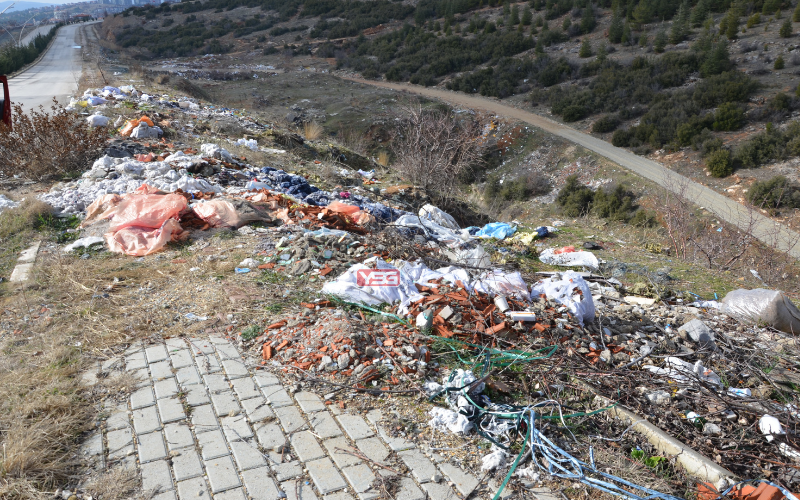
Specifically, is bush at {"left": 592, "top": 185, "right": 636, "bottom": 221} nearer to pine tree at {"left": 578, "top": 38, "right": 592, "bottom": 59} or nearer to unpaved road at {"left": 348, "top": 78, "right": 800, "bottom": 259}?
unpaved road at {"left": 348, "top": 78, "right": 800, "bottom": 259}

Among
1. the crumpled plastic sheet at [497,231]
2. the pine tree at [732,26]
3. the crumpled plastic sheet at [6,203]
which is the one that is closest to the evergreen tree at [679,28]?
the pine tree at [732,26]

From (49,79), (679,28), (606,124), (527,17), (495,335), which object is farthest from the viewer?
→ (527,17)

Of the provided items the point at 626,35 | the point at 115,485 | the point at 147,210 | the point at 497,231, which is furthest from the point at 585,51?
the point at 115,485

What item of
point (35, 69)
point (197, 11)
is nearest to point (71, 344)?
point (35, 69)

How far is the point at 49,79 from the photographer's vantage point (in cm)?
1858

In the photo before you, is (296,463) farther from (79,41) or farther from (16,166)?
(79,41)

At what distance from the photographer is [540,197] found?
57.5ft

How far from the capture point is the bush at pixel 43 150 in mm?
7432

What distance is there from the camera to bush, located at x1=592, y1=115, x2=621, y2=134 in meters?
20.4

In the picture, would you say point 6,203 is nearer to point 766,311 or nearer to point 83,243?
point 83,243

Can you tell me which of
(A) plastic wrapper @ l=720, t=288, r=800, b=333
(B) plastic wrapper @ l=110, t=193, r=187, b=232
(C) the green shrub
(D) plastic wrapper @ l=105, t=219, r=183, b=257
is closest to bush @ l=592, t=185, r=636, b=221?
(C) the green shrub

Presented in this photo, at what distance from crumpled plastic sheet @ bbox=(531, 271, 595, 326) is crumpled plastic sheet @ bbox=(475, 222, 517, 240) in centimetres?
386

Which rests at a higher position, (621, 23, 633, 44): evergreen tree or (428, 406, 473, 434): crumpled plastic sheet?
(621, 23, 633, 44): evergreen tree

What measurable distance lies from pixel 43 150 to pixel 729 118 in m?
19.9
